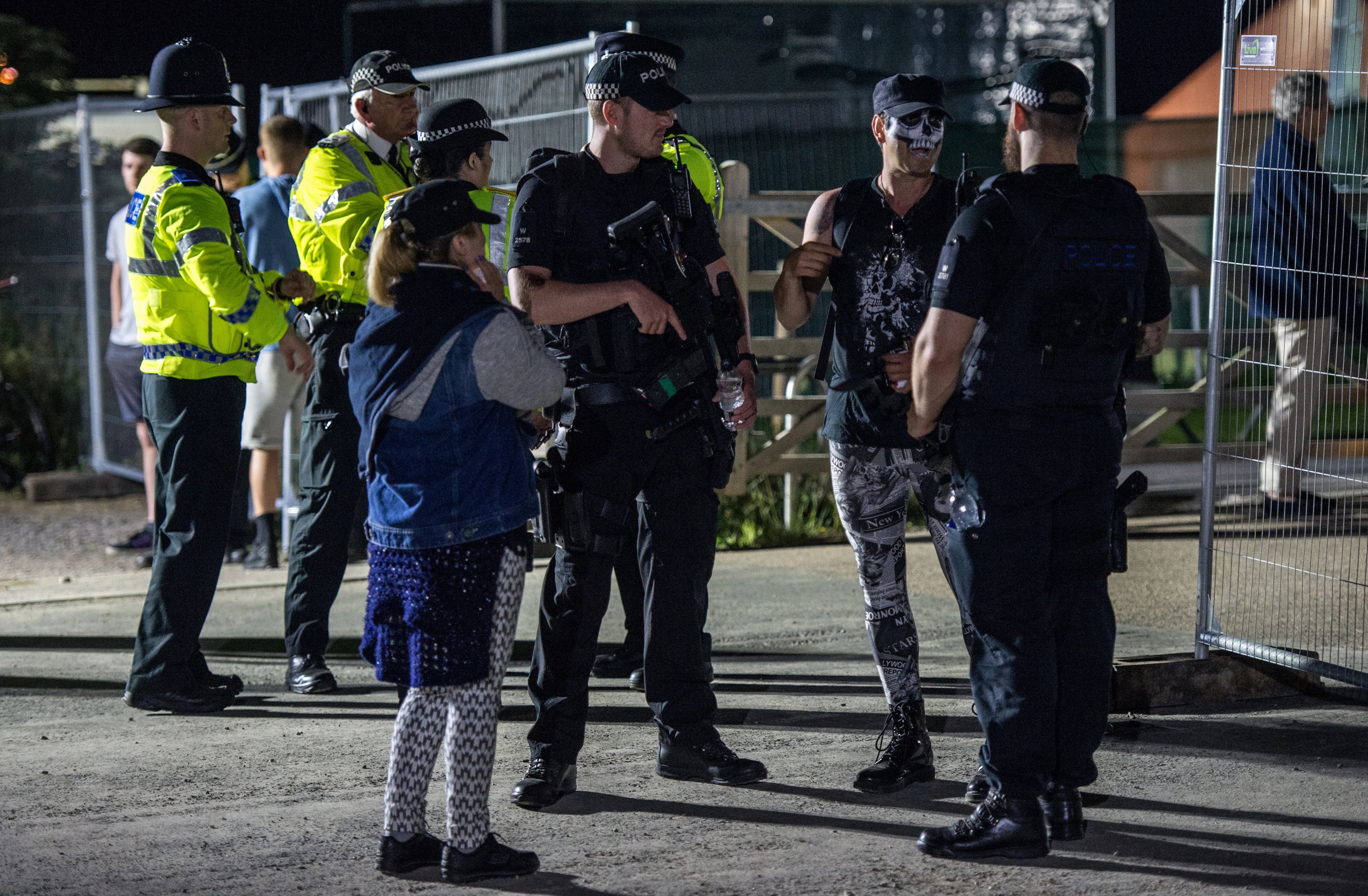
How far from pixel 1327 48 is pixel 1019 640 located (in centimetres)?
343

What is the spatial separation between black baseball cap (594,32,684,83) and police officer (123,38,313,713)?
5.16 feet

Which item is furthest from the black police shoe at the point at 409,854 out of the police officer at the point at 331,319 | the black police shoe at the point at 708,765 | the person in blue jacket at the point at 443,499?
the police officer at the point at 331,319

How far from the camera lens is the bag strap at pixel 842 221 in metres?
4.70

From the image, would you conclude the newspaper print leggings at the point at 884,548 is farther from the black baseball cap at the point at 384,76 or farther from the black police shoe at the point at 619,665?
the black baseball cap at the point at 384,76

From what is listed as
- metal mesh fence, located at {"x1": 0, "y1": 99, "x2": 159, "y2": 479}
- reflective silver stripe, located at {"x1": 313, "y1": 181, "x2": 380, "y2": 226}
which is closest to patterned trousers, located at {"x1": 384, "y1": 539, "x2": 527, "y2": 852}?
reflective silver stripe, located at {"x1": 313, "y1": 181, "x2": 380, "y2": 226}

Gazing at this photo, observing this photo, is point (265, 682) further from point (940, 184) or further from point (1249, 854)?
point (1249, 854)

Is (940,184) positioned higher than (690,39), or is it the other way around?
(690,39)

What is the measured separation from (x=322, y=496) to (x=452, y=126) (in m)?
1.57

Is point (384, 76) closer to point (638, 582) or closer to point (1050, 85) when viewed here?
point (638, 582)

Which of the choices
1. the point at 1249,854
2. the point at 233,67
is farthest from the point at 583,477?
the point at 233,67

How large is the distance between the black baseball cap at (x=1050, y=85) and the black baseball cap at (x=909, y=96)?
46 centimetres

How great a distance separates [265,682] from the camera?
6.19 meters

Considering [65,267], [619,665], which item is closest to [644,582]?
[619,665]

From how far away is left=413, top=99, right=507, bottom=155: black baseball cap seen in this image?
5039 mm
